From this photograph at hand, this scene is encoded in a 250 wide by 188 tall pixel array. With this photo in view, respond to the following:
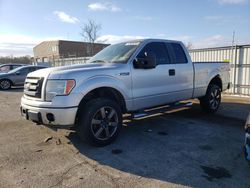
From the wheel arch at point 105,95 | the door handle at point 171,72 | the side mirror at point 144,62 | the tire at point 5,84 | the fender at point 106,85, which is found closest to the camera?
the fender at point 106,85

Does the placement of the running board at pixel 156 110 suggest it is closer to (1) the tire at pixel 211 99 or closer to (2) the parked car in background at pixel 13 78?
(1) the tire at pixel 211 99

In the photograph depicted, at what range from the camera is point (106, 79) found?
4.36 metres

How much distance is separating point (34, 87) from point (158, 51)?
9.16 feet

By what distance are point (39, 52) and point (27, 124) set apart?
65236 mm

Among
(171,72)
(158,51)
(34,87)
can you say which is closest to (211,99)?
(171,72)

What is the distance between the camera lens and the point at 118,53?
5.23 m

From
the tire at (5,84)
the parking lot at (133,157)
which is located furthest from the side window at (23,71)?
the parking lot at (133,157)

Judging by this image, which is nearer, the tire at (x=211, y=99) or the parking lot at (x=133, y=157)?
the parking lot at (x=133, y=157)

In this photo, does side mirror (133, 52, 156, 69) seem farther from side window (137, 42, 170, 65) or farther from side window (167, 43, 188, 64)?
side window (167, 43, 188, 64)

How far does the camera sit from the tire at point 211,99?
274 inches

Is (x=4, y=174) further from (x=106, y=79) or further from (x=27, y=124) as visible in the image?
(x=27, y=124)

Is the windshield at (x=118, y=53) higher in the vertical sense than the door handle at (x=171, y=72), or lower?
higher

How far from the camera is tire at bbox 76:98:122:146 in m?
4.14

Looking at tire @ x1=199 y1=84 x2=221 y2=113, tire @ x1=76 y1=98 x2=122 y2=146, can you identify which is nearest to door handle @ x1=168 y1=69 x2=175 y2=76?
tire @ x1=76 y1=98 x2=122 y2=146
